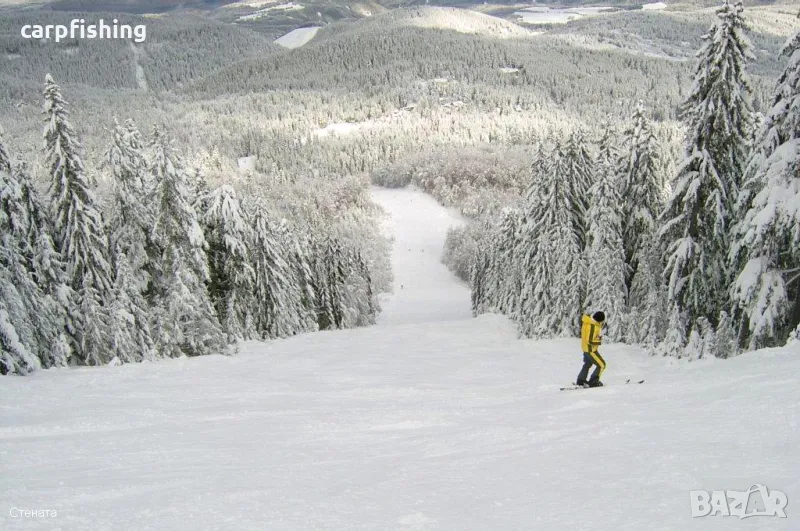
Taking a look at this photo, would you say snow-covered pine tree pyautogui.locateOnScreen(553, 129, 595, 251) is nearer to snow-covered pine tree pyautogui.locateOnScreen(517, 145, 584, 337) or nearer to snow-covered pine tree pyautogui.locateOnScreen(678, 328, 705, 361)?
→ snow-covered pine tree pyautogui.locateOnScreen(517, 145, 584, 337)

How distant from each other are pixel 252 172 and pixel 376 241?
59.3 m

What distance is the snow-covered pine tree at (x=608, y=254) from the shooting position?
26.7m

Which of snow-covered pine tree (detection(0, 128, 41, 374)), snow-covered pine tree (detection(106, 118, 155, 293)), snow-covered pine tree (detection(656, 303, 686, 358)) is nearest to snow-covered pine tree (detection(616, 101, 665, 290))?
snow-covered pine tree (detection(656, 303, 686, 358))

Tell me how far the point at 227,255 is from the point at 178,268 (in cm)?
489

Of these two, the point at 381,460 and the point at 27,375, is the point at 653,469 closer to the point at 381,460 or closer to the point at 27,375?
the point at 381,460

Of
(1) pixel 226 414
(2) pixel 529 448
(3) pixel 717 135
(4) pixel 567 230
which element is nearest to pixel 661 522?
(2) pixel 529 448

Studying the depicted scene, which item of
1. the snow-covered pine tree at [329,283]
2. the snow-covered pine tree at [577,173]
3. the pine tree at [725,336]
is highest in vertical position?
the snow-covered pine tree at [577,173]

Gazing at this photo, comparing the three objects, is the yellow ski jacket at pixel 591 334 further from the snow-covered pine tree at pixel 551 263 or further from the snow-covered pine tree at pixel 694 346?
the snow-covered pine tree at pixel 551 263

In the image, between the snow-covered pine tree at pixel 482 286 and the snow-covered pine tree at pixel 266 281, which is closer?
the snow-covered pine tree at pixel 266 281

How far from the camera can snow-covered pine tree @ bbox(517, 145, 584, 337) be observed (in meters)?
30.0

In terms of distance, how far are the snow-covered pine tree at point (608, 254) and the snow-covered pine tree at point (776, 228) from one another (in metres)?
10.8

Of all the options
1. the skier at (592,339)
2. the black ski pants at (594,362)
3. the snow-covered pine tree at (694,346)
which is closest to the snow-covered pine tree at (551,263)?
the snow-covered pine tree at (694,346)

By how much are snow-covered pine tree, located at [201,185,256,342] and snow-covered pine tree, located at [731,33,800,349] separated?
70.6 feet

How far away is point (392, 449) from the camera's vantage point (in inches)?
328
